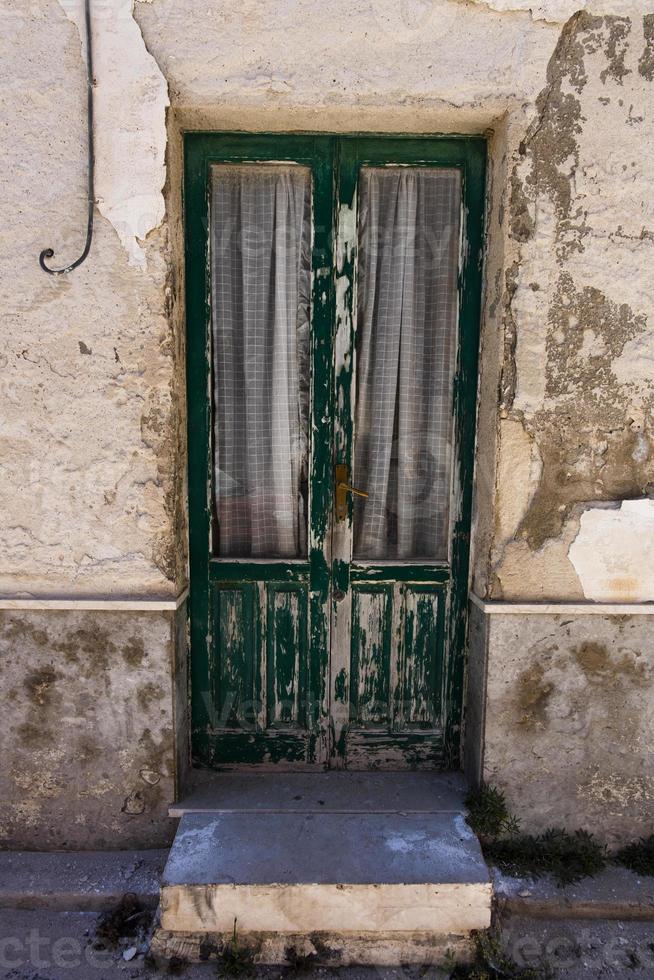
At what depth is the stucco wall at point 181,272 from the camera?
236cm

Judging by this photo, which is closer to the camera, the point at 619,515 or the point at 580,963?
the point at 580,963

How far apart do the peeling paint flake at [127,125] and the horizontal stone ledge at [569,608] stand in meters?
2.01

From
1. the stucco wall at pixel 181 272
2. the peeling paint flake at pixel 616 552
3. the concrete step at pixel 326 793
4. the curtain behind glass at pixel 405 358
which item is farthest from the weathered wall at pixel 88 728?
the peeling paint flake at pixel 616 552

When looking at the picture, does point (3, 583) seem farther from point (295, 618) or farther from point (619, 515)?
point (619, 515)

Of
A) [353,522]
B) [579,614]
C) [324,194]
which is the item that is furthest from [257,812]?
[324,194]

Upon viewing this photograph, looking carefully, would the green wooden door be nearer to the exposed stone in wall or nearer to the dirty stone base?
the exposed stone in wall

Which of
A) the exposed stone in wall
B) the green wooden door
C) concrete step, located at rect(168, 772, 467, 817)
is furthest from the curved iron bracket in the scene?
concrete step, located at rect(168, 772, 467, 817)

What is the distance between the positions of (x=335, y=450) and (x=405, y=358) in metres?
0.51

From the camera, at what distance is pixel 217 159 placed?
264 cm

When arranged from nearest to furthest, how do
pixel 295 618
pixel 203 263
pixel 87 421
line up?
pixel 87 421 → pixel 203 263 → pixel 295 618

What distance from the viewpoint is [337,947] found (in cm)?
236

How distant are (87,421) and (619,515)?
7.20 feet

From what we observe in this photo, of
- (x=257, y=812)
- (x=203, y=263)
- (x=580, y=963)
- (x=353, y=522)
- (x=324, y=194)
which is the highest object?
(x=324, y=194)

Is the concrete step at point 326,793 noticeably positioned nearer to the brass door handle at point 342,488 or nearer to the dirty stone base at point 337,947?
the dirty stone base at point 337,947
